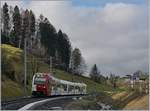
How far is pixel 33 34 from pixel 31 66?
56.3 meters

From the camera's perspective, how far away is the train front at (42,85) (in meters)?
65.7

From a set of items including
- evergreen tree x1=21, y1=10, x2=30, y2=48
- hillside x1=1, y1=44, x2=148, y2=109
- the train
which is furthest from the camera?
evergreen tree x1=21, y1=10, x2=30, y2=48

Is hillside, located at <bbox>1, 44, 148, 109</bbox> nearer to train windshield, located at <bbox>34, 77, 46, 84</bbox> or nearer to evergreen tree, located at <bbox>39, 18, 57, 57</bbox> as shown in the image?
train windshield, located at <bbox>34, 77, 46, 84</bbox>

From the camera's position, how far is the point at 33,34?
571 feet

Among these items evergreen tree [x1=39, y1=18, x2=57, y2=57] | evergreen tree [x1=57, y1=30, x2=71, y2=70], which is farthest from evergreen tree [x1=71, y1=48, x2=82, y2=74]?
evergreen tree [x1=39, y1=18, x2=57, y2=57]

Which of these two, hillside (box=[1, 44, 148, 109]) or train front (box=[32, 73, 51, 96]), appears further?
train front (box=[32, 73, 51, 96])

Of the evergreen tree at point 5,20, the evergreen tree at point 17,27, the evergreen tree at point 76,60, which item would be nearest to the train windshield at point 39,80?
the evergreen tree at point 17,27

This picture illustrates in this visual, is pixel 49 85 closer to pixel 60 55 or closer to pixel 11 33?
pixel 11 33

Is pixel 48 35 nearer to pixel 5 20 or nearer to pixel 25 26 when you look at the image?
pixel 25 26

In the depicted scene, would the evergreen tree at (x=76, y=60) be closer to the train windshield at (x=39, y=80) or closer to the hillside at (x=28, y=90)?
the hillside at (x=28, y=90)

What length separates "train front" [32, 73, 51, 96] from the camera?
216ft

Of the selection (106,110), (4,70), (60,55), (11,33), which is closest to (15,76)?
(4,70)

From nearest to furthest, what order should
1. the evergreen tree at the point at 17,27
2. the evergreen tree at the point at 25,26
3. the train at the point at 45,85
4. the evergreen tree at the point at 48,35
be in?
the train at the point at 45,85 → the evergreen tree at the point at 17,27 → the evergreen tree at the point at 25,26 → the evergreen tree at the point at 48,35

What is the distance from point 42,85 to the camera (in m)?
65.8
